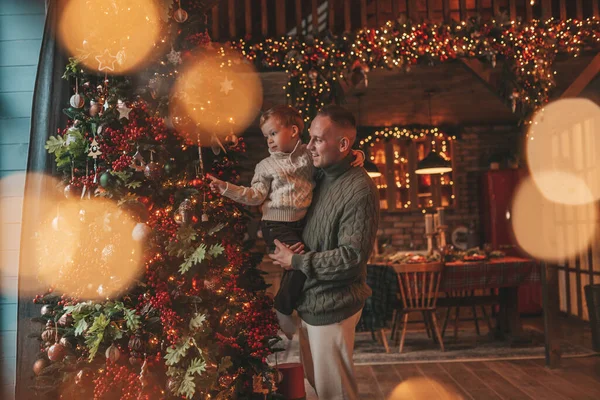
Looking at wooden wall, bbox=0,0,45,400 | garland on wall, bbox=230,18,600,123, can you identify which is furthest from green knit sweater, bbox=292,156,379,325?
garland on wall, bbox=230,18,600,123

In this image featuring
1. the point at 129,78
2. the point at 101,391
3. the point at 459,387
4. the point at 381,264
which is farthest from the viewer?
the point at 381,264

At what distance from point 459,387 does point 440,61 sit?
110 inches

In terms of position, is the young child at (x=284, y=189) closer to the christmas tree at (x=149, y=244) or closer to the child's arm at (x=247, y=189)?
the child's arm at (x=247, y=189)

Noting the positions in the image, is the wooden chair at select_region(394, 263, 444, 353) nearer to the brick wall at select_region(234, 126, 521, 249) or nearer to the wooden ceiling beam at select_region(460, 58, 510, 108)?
the wooden ceiling beam at select_region(460, 58, 510, 108)

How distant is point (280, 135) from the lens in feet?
8.71

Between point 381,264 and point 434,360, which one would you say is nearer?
point 434,360

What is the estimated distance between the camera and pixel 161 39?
262cm

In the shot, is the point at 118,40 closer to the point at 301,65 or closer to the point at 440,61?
the point at 301,65

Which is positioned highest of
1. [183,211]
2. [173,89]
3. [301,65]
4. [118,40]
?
[301,65]

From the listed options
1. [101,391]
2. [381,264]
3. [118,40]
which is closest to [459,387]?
[381,264]

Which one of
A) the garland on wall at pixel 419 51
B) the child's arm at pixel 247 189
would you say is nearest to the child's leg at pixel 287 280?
the child's arm at pixel 247 189

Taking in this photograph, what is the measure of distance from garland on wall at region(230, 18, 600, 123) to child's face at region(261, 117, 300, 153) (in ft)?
8.33

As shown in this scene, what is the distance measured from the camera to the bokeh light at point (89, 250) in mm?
2500

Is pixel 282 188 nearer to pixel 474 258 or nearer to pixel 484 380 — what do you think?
pixel 484 380
